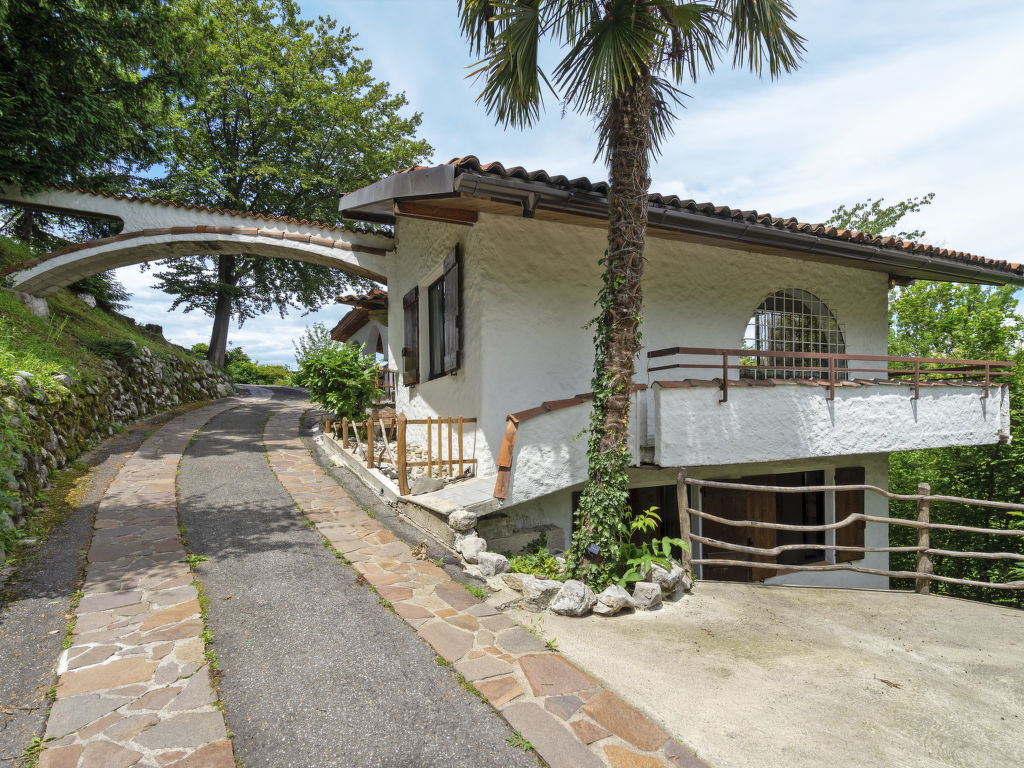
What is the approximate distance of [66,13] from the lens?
819 cm

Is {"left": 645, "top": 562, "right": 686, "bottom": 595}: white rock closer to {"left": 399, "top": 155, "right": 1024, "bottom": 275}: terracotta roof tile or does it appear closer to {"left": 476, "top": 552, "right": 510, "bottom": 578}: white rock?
{"left": 476, "top": 552, "right": 510, "bottom": 578}: white rock

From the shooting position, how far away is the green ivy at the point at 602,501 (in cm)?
420

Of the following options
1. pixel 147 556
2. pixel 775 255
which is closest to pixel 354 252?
pixel 147 556

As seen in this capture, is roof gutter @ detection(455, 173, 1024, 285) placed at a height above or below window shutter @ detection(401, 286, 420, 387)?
above

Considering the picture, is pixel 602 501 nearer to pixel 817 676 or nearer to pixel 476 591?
pixel 476 591

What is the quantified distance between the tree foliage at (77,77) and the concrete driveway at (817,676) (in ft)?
37.8

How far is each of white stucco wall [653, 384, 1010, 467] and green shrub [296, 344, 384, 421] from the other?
5.70 meters

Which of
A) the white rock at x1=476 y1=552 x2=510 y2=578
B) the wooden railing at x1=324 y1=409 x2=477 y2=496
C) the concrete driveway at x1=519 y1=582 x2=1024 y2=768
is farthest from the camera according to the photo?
the wooden railing at x1=324 y1=409 x2=477 y2=496

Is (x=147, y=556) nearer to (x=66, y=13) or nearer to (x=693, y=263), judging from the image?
(x=693, y=263)

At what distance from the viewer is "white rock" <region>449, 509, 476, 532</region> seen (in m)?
4.80

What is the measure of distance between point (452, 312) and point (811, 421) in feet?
16.2

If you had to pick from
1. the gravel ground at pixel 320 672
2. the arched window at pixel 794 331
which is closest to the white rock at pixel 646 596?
the gravel ground at pixel 320 672

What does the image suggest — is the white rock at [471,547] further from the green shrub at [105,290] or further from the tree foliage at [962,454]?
the green shrub at [105,290]

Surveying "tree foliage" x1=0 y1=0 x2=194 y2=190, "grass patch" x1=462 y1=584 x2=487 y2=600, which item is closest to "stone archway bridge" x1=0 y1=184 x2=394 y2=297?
"tree foliage" x1=0 y1=0 x2=194 y2=190
